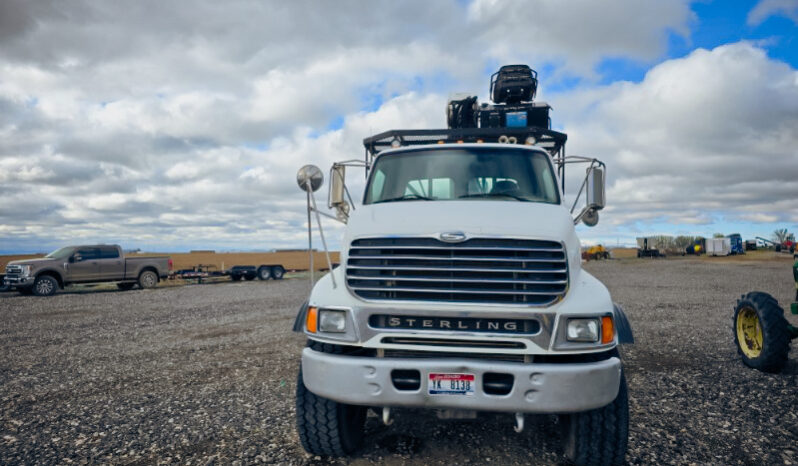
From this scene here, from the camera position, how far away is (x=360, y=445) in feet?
13.2

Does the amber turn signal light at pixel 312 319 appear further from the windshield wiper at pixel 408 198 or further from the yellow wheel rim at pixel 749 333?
the yellow wheel rim at pixel 749 333

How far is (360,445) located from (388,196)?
7.51ft

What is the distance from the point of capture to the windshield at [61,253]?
18406 millimetres

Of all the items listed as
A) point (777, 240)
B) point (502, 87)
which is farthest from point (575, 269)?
point (777, 240)

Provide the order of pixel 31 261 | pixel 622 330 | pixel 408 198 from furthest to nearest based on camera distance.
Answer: pixel 31 261 → pixel 408 198 → pixel 622 330

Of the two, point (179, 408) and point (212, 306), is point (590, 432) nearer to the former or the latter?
point (179, 408)

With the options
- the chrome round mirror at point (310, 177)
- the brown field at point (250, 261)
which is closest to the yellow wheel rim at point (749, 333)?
the chrome round mirror at point (310, 177)

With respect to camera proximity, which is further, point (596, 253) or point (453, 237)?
point (596, 253)

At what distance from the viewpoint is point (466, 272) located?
333cm

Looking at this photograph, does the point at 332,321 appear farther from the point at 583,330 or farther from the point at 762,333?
the point at 762,333

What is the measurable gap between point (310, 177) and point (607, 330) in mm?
2639

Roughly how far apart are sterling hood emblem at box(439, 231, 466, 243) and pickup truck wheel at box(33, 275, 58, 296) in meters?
20.0

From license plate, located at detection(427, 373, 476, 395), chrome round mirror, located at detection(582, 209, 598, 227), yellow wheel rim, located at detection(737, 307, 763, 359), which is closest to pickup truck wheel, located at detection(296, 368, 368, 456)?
license plate, located at detection(427, 373, 476, 395)

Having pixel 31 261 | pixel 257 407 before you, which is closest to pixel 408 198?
pixel 257 407
